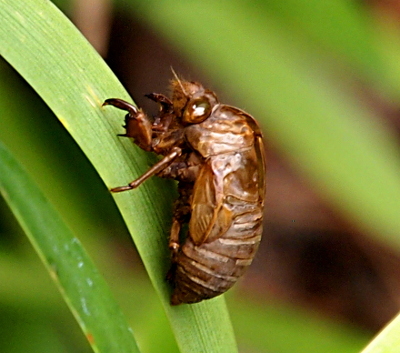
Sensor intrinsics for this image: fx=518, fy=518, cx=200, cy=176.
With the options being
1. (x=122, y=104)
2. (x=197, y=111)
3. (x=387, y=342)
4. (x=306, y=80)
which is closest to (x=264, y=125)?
(x=306, y=80)

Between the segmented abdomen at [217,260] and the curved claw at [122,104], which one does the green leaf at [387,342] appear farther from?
the curved claw at [122,104]

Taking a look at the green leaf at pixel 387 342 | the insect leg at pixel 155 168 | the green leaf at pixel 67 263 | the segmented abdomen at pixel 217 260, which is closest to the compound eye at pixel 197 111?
the insect leg at pixel 155 168

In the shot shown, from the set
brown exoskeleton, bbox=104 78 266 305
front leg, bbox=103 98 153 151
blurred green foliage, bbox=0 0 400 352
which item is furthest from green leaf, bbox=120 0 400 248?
front leg, bbox=103 98 153 151

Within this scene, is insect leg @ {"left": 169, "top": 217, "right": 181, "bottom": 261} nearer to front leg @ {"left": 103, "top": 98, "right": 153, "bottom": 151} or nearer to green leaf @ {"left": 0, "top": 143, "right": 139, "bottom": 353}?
front leg @ {"left": 103, "top": 98, "right": 153, "bottom": 151}

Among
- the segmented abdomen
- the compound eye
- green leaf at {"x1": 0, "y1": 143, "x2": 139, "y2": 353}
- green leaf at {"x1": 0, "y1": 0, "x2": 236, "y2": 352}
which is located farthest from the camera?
the compound eye

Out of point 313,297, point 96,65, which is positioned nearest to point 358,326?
point 313,297

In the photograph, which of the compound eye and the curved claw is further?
the compound eye

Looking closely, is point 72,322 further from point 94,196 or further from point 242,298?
point 242,298
